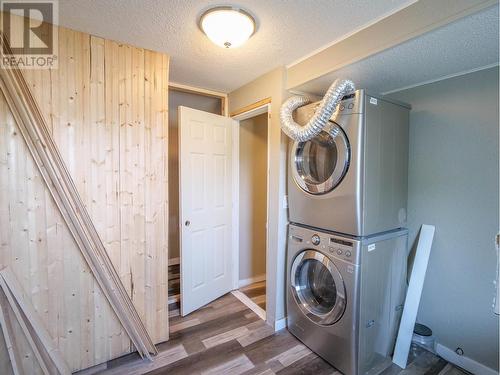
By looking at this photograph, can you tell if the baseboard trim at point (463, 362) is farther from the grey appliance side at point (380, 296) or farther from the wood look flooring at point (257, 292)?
the wood look flooring at point (257, 292)

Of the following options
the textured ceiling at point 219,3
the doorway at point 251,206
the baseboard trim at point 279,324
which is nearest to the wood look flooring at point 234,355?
the baseboard trim at point 279,324

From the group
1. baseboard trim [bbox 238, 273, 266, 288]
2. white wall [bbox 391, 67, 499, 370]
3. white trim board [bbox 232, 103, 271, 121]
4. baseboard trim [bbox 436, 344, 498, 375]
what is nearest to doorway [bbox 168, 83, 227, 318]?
white trim board [bbox 232, 103, 271, 121]

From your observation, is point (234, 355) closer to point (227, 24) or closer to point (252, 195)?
point (252, 195)

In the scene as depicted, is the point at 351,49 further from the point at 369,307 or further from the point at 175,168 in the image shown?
the point at 175,168

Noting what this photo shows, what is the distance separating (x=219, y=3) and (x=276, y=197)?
1.41 meters

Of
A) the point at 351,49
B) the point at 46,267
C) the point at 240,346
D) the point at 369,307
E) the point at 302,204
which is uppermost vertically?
the point at 351,49

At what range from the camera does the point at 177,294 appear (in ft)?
8.93

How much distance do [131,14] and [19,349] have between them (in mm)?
2043

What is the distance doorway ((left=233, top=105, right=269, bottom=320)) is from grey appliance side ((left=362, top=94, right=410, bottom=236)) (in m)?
1.43

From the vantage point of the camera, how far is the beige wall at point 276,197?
2.09m

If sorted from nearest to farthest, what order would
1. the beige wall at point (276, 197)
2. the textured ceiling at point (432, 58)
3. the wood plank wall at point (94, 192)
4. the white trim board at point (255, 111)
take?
the textured ceiling at point (432, 58)
the wood plank wall at point (94, 192)
the beige wall at point (276, 197)
the white trim board at point (255, 111)

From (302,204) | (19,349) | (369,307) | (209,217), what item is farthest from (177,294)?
(369,307)

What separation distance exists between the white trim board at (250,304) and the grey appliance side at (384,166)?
4.55 feet

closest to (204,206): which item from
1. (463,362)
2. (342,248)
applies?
(342,248)
